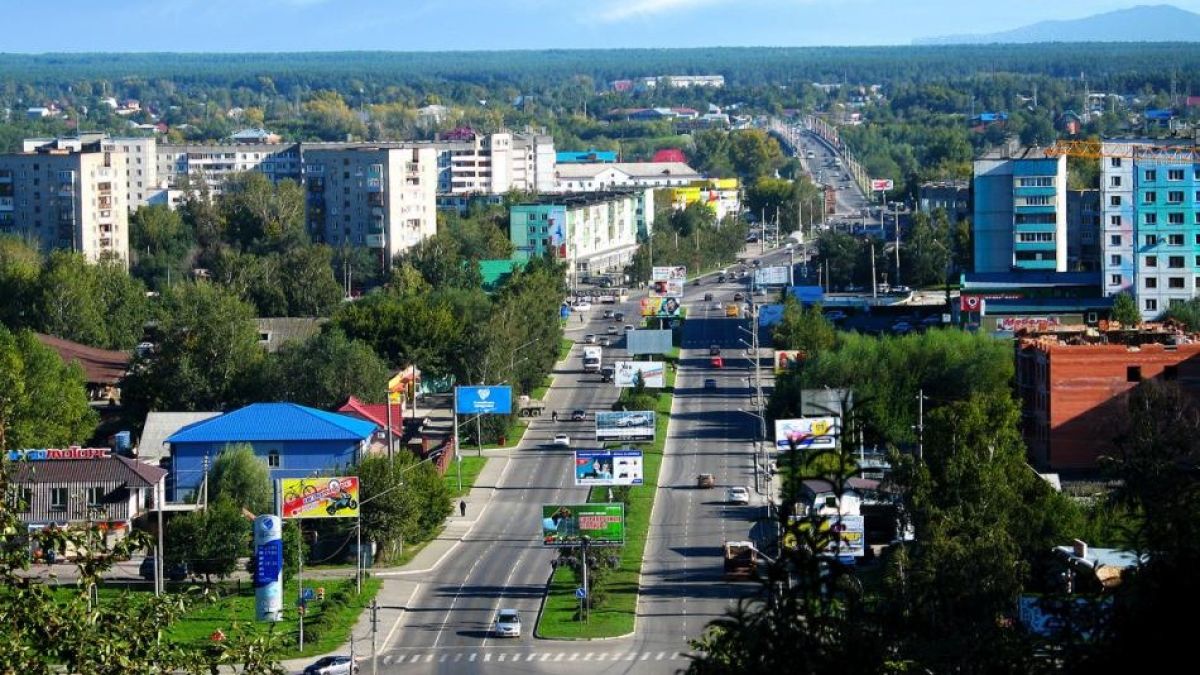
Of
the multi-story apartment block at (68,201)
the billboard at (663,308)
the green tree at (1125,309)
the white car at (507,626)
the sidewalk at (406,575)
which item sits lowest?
the sidewalk at (406,575)

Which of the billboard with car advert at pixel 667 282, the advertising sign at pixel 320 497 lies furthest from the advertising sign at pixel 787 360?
the advertising sign at pixel 320 497

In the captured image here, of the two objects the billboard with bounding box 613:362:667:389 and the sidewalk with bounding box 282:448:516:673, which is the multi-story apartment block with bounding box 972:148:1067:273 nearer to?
the billboard with bounding box 613:362:667:389

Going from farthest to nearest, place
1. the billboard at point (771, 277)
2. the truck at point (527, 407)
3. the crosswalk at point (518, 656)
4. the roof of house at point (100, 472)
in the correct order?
the billboard at point (771, 277), the truck at point (527, 407), the roof of house at point (100, 472), the crosswalk at point (518, 656)

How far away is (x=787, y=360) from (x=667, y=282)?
15072 mm

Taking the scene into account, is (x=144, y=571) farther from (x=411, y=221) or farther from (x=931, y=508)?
(x=411, y=221)

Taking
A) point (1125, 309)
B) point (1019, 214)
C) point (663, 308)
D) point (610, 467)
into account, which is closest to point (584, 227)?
point (663, 308)

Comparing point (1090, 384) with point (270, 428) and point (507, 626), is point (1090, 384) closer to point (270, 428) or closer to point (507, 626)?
point (270, 428)

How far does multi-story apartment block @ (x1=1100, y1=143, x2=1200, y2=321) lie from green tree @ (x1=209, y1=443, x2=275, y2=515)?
73.9ft

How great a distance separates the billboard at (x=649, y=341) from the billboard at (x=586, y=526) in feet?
64.6

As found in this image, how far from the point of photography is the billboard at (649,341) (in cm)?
4422

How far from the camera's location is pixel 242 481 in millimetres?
28094

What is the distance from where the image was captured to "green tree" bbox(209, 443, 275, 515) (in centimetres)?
2786

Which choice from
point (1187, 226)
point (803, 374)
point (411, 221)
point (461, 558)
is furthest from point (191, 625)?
point (411, 221)

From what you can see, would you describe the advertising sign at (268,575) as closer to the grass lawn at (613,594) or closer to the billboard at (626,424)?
the grass lawn at (613,594)
